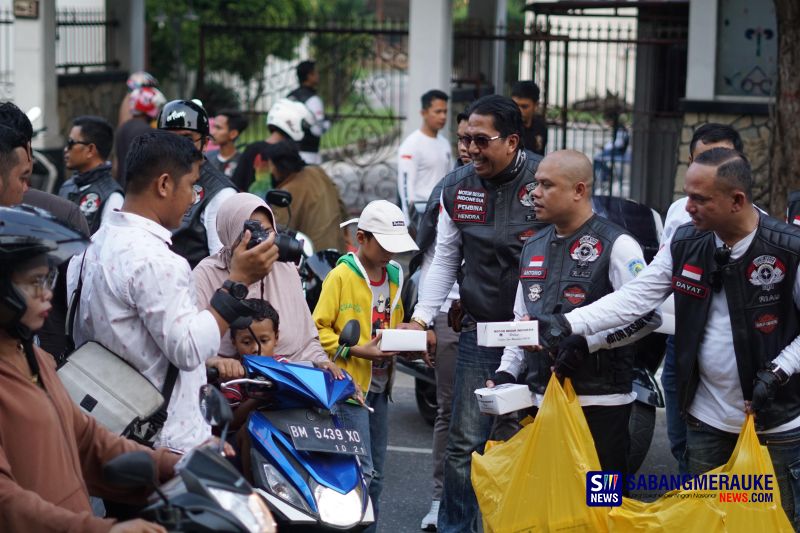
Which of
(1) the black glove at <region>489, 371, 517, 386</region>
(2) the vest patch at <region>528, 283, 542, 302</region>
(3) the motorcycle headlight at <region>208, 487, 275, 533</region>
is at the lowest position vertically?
(1) the black glove at <region>489, 371, 517, 386</region>

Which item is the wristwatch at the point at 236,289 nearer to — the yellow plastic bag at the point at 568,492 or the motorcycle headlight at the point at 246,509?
the motorcycle headlight at the point at 246,509

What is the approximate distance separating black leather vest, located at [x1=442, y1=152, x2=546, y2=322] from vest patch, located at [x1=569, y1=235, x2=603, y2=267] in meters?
0.50

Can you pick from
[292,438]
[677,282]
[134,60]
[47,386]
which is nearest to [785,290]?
[677,282]

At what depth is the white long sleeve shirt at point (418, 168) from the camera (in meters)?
10.8

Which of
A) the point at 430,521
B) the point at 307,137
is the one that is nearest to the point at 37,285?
the point at 430,521

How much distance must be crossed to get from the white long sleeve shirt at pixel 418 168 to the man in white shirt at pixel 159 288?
6.81m

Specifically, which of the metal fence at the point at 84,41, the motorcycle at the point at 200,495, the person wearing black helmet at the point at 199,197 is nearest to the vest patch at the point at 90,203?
the person wearing black helmet at the point at 199,197

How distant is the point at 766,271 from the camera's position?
447 cm

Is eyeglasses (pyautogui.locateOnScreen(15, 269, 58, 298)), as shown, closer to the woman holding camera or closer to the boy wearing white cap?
the woman holding camera

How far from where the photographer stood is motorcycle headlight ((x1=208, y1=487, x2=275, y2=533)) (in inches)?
111

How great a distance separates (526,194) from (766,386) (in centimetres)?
145

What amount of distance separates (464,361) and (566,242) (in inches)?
35.6

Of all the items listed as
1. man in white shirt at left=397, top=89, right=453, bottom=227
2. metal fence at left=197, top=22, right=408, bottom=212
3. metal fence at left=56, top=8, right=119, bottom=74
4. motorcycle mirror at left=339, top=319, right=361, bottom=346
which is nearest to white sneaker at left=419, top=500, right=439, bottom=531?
motorcycle mirror at left=339, top=319, right=361, bottom=346

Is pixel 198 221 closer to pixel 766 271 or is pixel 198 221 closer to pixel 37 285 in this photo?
pixel 766 271
